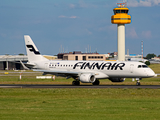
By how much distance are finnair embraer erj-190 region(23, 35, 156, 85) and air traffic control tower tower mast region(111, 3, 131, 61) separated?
89.0 meters

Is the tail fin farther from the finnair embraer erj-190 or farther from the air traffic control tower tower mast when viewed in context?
the air traffic control tower tower mast

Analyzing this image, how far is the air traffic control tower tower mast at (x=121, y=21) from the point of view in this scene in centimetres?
14038

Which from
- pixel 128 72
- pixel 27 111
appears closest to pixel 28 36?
pixel 128 72

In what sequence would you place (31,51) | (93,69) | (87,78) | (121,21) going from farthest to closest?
(121,21) → (31,51) → (93,69) → (87,78)

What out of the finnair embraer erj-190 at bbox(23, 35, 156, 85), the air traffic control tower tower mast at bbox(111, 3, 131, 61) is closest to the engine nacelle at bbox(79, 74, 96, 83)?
the finnair embraer erj-190 at bbox(23, 35, 156, 85)

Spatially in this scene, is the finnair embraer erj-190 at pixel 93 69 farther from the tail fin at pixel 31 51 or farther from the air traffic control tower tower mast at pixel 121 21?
the air traffic control tower tower mast at pixel 121 21

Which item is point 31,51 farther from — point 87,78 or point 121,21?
point 121,21

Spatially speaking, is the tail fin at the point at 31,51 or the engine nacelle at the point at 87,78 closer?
the engine nacelle at the point at 87,78

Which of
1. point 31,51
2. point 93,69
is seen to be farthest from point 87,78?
point 31,51

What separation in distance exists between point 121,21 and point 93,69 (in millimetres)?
93439

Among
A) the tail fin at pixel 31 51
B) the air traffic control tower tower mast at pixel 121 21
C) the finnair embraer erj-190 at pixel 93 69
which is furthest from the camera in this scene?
the air traffic control tower tower mast at pixel 121 21

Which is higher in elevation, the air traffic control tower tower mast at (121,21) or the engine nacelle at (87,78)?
the air traffic control tower tower mast at (121,21)

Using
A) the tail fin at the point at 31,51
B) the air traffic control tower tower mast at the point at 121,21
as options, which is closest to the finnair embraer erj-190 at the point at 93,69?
the tail fin at the point at 31,51

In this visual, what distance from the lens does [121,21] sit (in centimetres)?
14025
